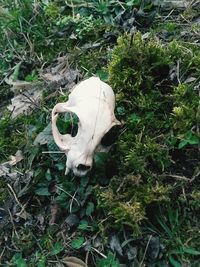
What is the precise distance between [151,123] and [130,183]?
14.5 inches

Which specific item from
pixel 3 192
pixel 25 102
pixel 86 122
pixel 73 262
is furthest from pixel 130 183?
pixel 25 102

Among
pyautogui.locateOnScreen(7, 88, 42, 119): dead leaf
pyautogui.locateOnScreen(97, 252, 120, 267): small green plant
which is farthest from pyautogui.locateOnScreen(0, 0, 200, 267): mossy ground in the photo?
pyautogui.locateOnScreen(7, 88, 42, 119): dead leaf

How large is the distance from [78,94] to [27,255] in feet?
2.82

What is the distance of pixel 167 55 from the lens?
283 cm

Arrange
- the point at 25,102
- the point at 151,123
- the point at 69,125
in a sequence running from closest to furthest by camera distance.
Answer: the point at 151,123
the point at 69,125
the point at 25,102

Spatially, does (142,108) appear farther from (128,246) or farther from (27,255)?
(27,255)

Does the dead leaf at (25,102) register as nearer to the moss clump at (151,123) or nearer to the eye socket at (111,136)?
the moss clump at (151,123)

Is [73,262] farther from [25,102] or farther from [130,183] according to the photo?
[25,102]

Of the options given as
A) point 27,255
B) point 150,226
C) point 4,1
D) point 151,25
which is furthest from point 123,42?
point 4,1

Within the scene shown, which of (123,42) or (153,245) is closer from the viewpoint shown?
(153,245)

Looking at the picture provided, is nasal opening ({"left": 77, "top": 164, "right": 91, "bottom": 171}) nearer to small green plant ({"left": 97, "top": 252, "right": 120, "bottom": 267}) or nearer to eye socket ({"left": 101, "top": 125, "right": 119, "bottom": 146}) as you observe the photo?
eye socket ({"left": 101, "top": 125, "right": 119, "bottom": 146})

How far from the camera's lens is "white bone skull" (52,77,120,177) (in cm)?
247

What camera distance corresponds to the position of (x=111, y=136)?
2.67 meters

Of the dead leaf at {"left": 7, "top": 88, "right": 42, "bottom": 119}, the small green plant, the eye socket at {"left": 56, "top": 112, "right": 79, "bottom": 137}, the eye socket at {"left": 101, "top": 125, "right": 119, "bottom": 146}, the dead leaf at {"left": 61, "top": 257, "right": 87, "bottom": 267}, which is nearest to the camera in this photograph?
the small green plant
